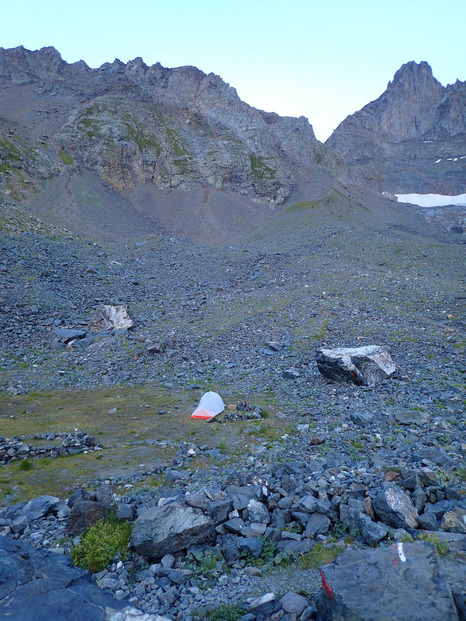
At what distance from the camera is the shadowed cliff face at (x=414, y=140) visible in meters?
165

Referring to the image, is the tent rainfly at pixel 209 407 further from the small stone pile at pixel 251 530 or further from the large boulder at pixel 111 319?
the large boulder at pixel 111 319

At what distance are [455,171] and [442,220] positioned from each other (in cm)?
6728

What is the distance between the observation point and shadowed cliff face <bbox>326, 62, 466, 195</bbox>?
541 feet

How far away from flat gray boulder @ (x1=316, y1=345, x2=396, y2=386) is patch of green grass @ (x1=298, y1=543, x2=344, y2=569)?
9.68 meters

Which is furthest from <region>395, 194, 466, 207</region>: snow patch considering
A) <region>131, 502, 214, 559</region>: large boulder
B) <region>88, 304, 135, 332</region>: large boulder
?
<region>131, 502, 214, 559</region>: large boulder

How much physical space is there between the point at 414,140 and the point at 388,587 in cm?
22293

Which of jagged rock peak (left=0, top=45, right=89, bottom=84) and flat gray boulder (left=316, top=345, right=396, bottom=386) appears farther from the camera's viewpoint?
jagged rock peak (left=0, top=45, right=89, bottom=84)

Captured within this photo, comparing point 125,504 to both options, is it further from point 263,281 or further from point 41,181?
point 41,181

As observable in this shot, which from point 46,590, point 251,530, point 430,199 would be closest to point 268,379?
point 251,530

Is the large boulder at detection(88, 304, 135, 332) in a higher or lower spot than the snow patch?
lower

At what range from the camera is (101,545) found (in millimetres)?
6730

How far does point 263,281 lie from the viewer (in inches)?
1396

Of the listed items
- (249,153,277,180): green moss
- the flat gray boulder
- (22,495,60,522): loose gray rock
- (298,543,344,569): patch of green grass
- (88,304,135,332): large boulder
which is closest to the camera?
(298,543,344,569): patch of green grass

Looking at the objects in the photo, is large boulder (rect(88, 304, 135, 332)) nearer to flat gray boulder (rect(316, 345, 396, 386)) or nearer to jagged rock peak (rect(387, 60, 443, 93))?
flat gray boulder (rect(316, 345, 396, 386))
